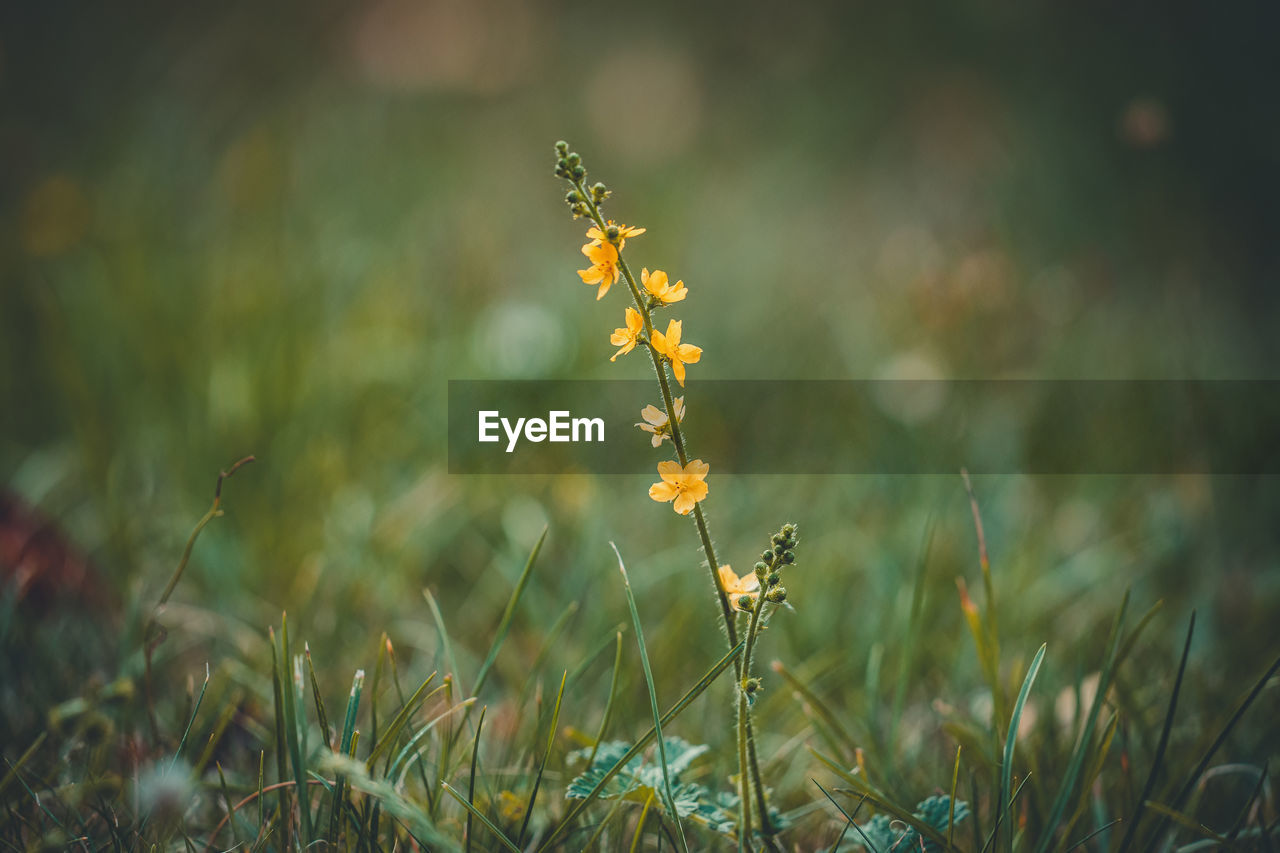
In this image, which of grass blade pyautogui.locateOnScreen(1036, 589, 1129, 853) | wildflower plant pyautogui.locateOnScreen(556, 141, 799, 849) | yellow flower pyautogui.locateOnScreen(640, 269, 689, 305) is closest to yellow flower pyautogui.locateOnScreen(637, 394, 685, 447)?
wildflower plant pyautogui.locateOnScreen(556, 141, 799, 849)

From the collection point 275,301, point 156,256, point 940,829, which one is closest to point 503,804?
point 940,829

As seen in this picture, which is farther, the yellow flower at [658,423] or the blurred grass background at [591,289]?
the blurred grass background at [591,289]

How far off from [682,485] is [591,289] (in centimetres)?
233

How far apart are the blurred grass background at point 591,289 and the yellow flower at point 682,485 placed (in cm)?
68

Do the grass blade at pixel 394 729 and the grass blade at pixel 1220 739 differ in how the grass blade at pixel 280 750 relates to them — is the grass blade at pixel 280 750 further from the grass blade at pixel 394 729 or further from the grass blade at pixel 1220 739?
the grass blade at pixel 1220 739

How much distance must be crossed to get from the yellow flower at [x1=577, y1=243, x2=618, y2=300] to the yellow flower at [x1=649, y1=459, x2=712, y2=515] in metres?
0.20

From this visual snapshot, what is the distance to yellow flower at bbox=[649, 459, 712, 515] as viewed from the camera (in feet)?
2.64

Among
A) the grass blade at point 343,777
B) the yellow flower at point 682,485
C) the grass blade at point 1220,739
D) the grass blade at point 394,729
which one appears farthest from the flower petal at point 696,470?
the grass blade at point 1220,739

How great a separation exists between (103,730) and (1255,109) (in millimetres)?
3146

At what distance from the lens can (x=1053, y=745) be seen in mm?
1195

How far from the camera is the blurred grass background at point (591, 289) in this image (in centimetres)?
166

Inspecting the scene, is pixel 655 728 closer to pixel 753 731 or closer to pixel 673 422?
pixel 753 731

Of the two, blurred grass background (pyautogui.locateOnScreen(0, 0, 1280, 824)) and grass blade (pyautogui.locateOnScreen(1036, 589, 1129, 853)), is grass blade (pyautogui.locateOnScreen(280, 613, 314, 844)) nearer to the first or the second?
blurred grass background (pyautogui.locateOnScreen(0, 0, 1280, 824))

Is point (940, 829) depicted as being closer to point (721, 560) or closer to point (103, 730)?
point (721, 560)
